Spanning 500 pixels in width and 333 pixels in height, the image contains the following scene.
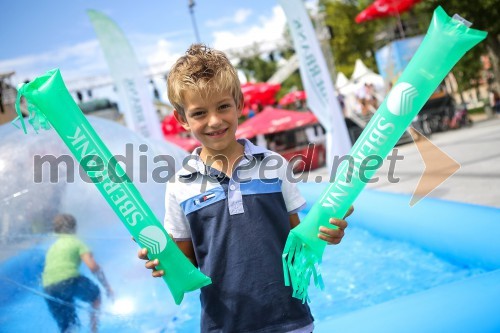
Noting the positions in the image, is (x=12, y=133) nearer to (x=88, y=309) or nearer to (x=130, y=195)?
(x=88, y=309)

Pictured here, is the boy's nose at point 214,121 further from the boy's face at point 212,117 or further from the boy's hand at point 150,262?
the boy's hand at point 150,262

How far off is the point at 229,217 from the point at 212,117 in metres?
0.36

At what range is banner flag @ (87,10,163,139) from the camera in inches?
372

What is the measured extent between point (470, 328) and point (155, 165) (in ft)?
11.6

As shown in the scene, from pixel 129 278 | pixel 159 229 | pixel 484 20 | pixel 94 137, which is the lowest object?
pixel 129 278

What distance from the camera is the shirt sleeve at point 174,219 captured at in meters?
1.69

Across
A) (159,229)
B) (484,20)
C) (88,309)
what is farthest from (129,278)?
(484,20)

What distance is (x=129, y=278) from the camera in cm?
347

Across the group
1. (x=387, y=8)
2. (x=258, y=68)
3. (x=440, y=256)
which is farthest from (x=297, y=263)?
(x=258, y=68)

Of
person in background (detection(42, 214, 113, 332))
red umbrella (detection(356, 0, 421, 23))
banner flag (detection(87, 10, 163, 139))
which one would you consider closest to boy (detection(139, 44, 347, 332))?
person in background (detection(42, 214, 113, 332))

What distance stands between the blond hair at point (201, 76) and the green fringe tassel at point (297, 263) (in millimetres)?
567

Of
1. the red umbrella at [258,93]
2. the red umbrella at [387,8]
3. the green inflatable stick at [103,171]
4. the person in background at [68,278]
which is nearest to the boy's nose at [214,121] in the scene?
the green inflatable stick at [103,171]

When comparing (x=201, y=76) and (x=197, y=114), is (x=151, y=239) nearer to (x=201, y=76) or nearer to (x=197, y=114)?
(x=197, y=114)

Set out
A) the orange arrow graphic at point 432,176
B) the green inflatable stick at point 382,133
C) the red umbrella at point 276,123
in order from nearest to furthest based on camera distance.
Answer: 1. the green inflatable stick at point 382,133
2. the orange arrow graphic at point 432,176
3. the red umbrella at point 276,123
